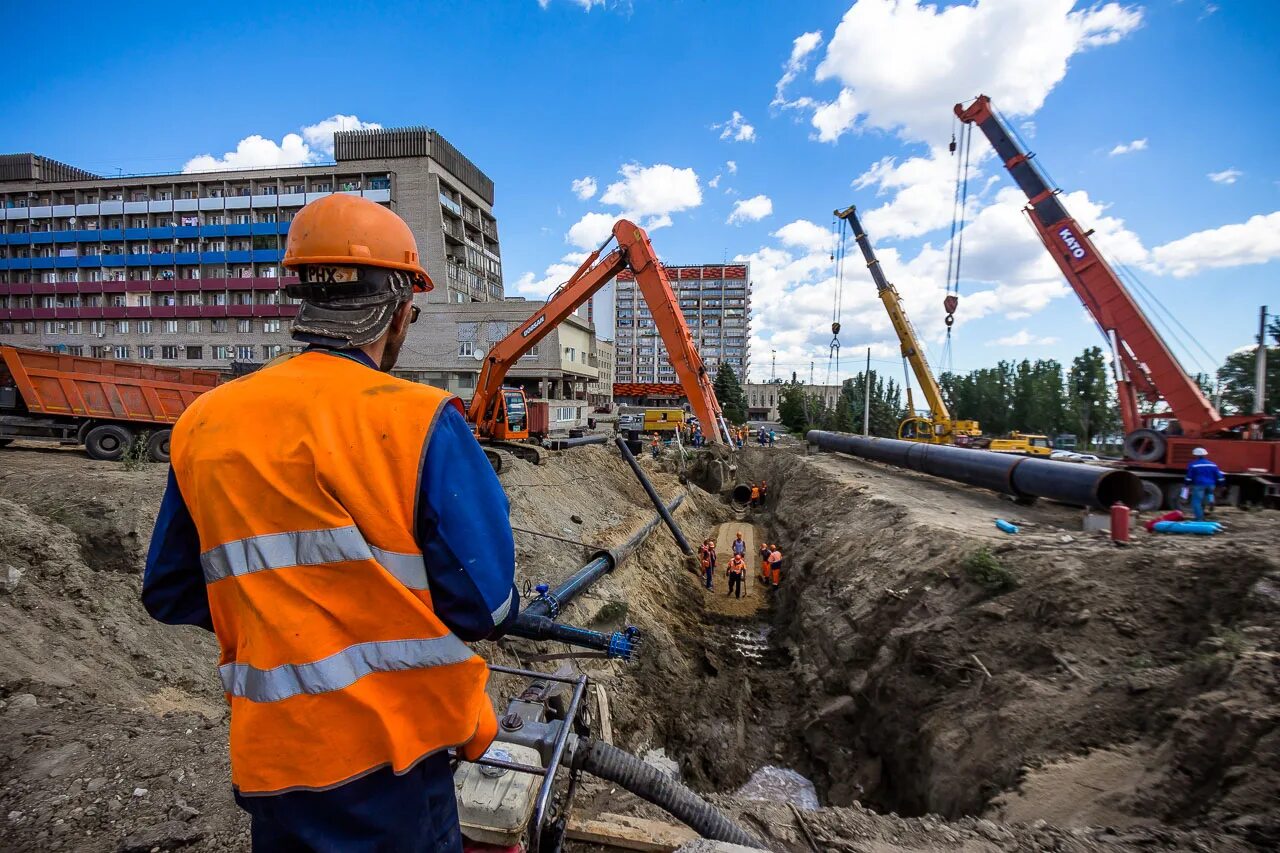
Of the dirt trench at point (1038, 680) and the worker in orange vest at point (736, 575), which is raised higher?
the dirt trench at point (1038, 680)

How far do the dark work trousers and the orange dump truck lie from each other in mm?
13432

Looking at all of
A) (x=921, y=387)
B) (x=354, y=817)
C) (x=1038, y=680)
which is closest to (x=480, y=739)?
(x=354, y=817)

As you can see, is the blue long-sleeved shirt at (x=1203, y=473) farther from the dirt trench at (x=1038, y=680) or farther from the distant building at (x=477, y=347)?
the distant building at (x=477, y=347)

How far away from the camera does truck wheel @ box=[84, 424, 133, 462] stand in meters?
11.8

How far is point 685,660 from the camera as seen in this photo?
9391 mm

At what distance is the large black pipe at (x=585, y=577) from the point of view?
Answer: 17.3 feet

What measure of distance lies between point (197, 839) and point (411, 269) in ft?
11.4

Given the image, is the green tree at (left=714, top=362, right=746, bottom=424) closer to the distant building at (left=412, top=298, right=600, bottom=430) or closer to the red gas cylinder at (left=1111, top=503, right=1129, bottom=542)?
the distant building at (left=412, top=298, right=600, bottom=430)

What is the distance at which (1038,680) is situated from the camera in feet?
17.2

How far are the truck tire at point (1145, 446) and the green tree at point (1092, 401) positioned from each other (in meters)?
50.7

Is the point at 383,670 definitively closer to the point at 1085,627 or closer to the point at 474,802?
the point at 474,802

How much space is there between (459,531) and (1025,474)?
13.1 metres

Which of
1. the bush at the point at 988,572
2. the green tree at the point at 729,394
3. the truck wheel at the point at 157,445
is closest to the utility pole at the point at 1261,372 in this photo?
the bush at the point at 988,572

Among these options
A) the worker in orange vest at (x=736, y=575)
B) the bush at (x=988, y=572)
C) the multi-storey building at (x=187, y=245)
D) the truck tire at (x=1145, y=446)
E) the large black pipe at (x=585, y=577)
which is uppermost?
the multi-storey building at (x=187, y=245)
